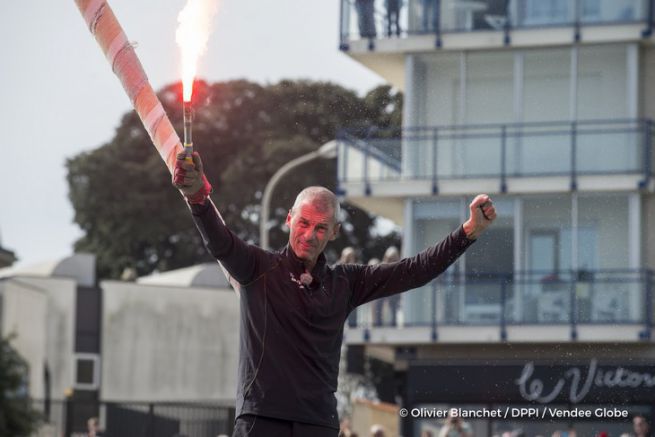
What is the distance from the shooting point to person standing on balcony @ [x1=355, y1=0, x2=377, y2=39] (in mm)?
24656

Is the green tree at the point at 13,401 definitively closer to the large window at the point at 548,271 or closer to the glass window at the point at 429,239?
the glass window at the point at 429,239

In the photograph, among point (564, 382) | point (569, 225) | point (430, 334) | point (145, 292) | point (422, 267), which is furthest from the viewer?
point (145, 292)

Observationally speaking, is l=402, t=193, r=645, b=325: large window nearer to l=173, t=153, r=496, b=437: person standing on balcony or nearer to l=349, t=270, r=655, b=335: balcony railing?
l=349, t=270, r=655, b=335: balcony railing

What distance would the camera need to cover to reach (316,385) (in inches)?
315

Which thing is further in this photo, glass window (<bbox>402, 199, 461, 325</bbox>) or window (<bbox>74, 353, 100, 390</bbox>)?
window (<bbox>74, 353, 100, 390</bbox>)

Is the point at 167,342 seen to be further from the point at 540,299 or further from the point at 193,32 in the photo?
the point at 193,32

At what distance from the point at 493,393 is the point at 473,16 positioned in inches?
400

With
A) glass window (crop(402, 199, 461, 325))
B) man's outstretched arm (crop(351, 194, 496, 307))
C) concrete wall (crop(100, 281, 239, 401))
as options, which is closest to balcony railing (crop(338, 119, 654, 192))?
glass window (crop(402, 199, 461, 325))

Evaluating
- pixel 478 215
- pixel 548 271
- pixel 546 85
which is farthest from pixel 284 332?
pixel 546 85

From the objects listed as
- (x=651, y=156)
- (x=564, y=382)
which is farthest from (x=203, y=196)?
(x=651, y=156)

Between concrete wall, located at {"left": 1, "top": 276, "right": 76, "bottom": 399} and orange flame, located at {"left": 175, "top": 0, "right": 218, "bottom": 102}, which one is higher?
orange flame, located at {"left": 175, "top": 0, "right": 218, "bottom": 102}

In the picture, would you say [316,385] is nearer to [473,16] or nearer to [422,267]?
[422,267]

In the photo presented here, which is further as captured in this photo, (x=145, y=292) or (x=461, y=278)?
(x=145, y=292)

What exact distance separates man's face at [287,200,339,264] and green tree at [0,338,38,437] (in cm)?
2462
